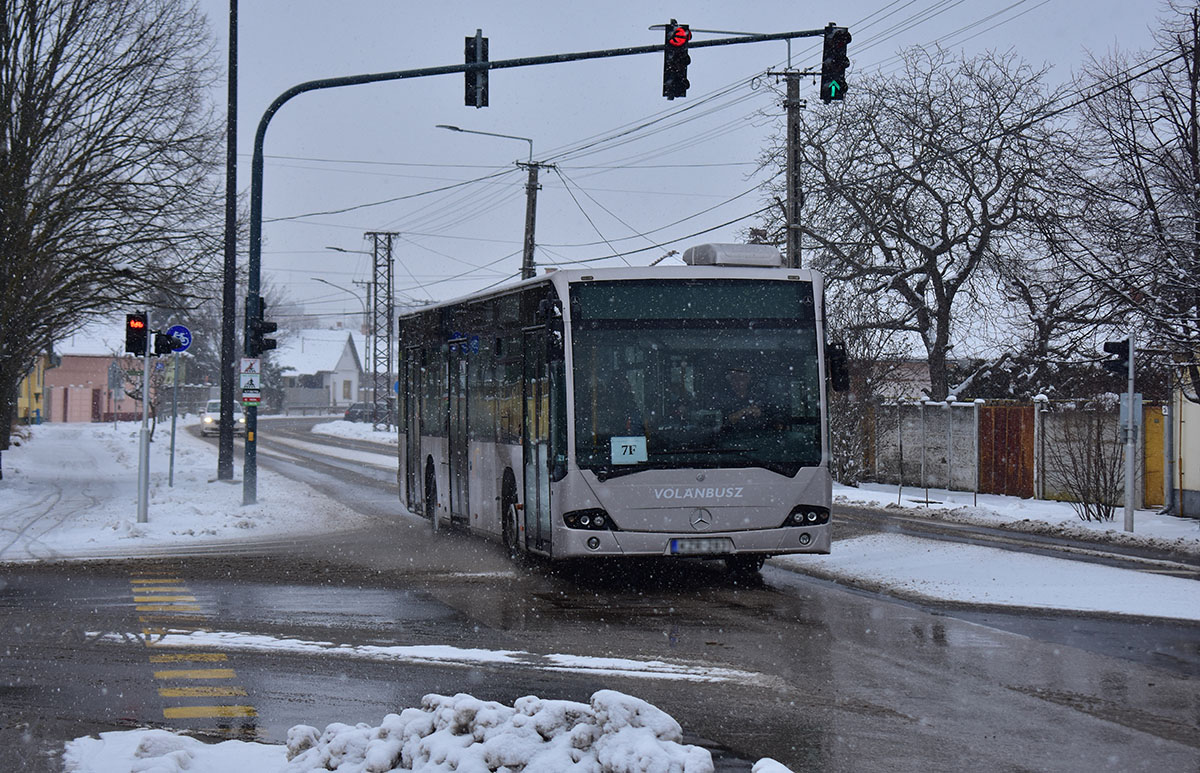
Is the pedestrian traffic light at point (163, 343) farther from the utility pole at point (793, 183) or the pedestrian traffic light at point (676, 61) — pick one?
the utility pole at point (793, 183)

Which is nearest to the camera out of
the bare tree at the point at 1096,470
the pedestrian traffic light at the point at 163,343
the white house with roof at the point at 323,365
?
the pedestrian traffic light at the point at 163,343

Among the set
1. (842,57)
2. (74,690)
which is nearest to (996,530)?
(842,57)

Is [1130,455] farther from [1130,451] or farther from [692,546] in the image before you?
[692,546]

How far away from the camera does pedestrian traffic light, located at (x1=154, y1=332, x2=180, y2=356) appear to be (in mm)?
19109

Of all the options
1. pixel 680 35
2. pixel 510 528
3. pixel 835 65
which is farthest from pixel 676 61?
pixel 510 528

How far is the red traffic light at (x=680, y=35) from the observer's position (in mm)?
15789

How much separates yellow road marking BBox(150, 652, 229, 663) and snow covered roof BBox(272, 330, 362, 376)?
12924cm

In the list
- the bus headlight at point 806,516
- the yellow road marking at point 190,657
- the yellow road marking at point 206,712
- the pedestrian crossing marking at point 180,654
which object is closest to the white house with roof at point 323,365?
the pedestrian crossing marking at point 180,654

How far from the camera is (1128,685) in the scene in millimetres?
8000

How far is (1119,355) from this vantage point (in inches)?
714

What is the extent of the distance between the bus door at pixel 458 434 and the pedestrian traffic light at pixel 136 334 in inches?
182

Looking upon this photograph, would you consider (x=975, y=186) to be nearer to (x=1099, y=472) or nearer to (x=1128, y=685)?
(x=1099, y=472)

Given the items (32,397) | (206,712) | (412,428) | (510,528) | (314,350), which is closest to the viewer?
(206,712)

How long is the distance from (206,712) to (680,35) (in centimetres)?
1103
